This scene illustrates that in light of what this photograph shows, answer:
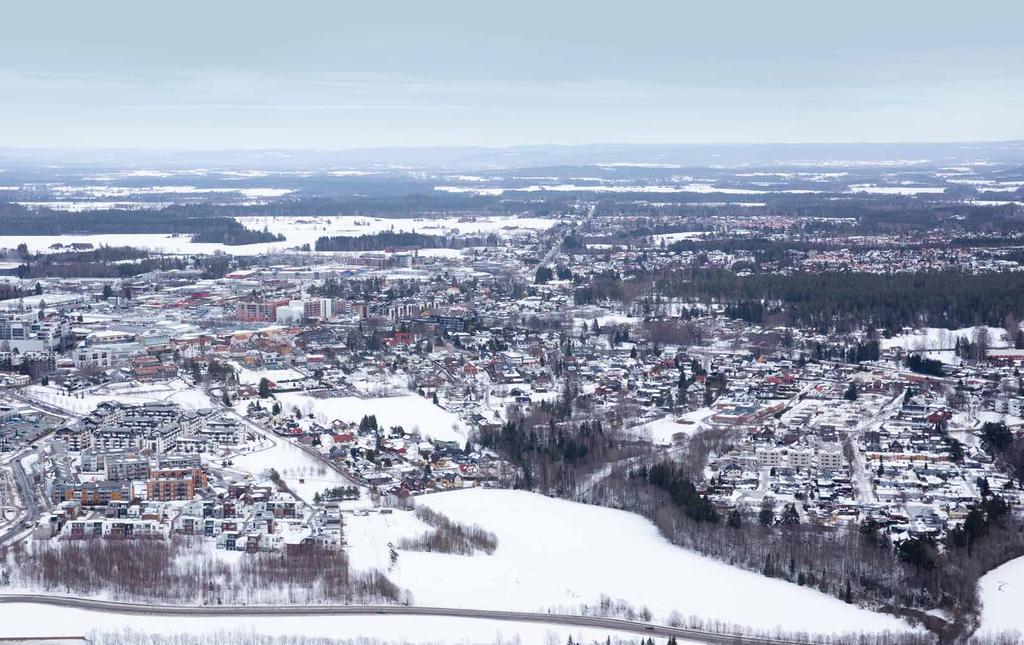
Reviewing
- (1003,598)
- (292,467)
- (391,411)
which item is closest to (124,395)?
(391,411)

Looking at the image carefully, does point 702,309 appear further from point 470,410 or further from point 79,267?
point 79,267

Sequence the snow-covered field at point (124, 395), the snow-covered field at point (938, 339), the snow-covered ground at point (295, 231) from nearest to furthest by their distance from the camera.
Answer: the snow-covered field at point (124, 395) < the snow-covered field at point (938, 339) < the snow-covered ground at point (295, 231)

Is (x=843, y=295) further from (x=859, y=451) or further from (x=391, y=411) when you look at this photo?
(x=391, y=411)

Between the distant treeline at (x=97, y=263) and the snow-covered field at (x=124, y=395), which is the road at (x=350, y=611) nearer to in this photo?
the snow-covered field at (x=124, y=395)

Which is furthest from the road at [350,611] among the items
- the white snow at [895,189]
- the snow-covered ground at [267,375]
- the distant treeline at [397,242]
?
the white snow at [895,189]

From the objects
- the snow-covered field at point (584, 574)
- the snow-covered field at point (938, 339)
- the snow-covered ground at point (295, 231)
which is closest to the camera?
the snow-covered field at point (584, 574)

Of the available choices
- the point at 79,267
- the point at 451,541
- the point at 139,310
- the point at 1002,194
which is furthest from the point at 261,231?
the point at 451,541
